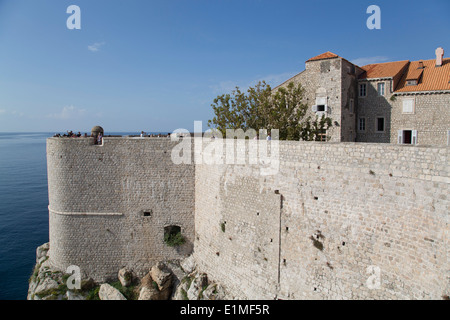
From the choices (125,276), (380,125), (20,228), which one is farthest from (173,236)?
(20,228)

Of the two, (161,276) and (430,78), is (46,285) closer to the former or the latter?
(161,276)

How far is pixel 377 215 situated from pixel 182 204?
30.8 ft

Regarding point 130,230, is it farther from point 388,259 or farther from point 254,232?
point 388,259

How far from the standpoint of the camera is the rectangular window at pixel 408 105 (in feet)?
57.9

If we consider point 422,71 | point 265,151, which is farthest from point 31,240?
point 422,71

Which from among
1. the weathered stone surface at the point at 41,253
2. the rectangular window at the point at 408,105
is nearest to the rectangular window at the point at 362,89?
the rectangular window at the point at 408,105

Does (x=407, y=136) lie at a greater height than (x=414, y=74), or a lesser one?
lesser

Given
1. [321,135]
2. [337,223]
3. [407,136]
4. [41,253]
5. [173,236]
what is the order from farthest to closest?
[41,253]
[407,136]
[321,135]
[173,236]
[337,223]

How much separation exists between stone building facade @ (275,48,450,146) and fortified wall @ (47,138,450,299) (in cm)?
929

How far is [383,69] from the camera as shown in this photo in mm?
19422

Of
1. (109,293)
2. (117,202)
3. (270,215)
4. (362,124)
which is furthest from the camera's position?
(362,124)

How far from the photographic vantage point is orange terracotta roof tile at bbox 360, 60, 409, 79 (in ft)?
61.0

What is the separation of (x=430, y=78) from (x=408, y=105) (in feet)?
6.80

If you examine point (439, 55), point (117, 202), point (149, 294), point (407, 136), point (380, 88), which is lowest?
point (149, 294)
